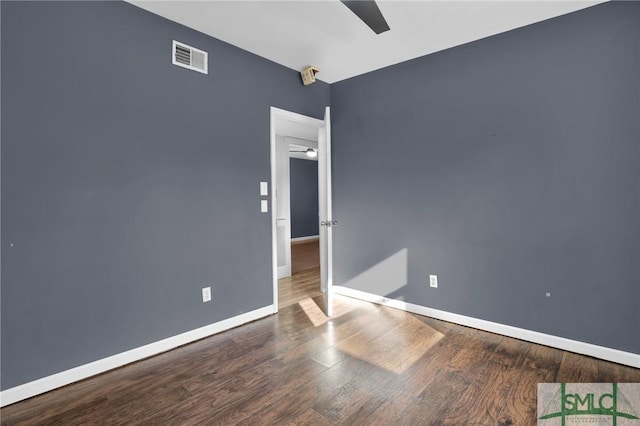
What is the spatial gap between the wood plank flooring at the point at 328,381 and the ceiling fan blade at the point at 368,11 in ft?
7.75

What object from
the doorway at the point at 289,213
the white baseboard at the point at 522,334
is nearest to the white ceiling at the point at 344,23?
the doorway at the point at 289,213

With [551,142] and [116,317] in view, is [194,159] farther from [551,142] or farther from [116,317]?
[551,142]

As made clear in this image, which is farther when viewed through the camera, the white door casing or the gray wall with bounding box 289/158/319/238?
the gray wall with bounding box 289/158/319/238

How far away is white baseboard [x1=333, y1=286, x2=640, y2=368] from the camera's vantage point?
2311 mm

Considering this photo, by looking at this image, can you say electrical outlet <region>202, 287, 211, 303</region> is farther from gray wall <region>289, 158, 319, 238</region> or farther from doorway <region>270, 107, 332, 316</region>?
gray wall <region>289, 158, 319, 238</region>

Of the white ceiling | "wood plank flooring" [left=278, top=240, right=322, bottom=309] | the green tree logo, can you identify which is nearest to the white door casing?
"wood plank flooring" [left=278, top=240, right=322, bottom=309]

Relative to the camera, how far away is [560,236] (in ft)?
8.32

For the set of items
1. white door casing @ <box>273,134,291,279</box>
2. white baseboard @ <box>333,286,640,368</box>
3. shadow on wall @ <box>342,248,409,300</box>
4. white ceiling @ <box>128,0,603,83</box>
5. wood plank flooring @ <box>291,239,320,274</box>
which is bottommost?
wood plank flooring @ <box>291,239,320,274</box>

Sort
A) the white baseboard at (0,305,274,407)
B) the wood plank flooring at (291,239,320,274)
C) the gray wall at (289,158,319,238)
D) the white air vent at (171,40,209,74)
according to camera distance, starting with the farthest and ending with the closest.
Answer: the gray wall at (289,158,319,238) → the wood plank flooring at (291,239,320,274) → the white air vent at (171,40,209,74) → the white baseboard at (0,305,274,407)

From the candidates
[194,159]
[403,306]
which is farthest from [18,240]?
[403,306]

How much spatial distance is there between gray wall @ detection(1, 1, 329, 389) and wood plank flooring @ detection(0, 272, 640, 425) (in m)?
0.33

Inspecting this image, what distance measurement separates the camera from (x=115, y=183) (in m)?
2.31

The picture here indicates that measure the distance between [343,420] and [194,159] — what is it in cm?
228

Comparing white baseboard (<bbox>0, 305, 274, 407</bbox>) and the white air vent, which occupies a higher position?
the white air vent
